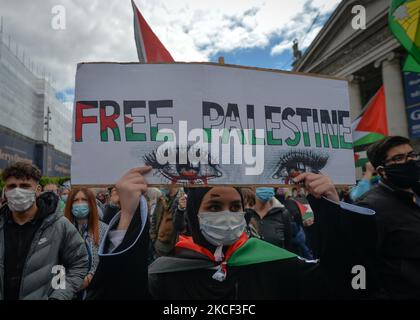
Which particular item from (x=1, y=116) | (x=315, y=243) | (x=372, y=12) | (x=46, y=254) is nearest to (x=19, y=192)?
(x=46, y=254)

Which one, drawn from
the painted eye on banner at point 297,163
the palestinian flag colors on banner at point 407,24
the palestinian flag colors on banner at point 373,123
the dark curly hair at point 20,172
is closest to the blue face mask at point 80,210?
the dark curly hair at point 20,172

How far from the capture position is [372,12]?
57.5 ft

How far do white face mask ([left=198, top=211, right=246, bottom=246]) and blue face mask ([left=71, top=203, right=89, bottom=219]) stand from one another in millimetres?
2036

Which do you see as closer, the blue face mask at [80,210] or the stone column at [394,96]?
the blue face mask at [80,210]

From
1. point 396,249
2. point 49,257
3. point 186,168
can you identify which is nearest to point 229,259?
point 186,168

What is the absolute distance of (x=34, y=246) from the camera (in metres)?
2.32

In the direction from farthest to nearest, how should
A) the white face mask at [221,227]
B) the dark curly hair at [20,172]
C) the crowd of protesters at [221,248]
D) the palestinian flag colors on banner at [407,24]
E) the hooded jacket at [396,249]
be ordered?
the palestinian flag colors on banner at [407,24] → the dark curly hair at [20,172] → the white face mask at [221,227] → the hooded jacket at [396,249] → the crowd of protesters at [221,248]

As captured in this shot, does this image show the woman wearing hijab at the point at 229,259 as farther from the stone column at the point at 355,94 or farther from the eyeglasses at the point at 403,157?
the stone column at the point at 355,94

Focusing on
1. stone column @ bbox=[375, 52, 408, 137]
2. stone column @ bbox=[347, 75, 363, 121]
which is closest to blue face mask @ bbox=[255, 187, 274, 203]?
stone column @ bbox=[375, 52, 408, 137]

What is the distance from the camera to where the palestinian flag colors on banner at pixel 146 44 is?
2.81 metres

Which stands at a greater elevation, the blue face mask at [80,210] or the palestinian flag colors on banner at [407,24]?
the palestinian flag colors on banner at [407,24]

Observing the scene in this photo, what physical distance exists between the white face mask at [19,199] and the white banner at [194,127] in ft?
2.61

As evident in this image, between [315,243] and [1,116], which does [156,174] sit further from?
[1,116]
